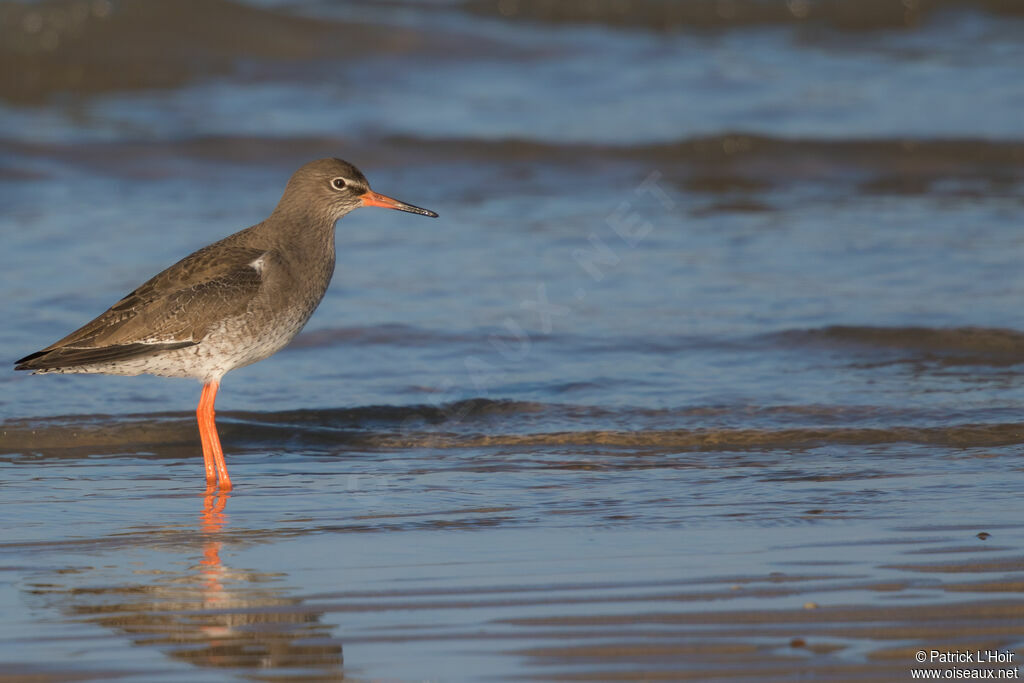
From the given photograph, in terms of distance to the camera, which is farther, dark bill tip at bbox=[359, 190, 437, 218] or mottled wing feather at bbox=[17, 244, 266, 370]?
dark bill tip at bbox=[359, 190, 437, 218]

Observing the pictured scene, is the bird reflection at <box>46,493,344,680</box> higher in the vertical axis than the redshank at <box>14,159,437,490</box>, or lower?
lower

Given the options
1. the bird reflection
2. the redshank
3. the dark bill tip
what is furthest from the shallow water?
the dark bill tip

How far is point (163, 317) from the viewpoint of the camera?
7.12m

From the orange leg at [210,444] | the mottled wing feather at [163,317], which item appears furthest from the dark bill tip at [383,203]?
the orange leg at [210,444]

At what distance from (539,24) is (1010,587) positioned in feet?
60.5

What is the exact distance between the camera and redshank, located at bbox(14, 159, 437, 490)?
7.11 meters

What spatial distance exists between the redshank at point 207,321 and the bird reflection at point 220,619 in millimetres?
1669

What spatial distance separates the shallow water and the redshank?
0.52 meters

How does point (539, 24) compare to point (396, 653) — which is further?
point (539, 24)

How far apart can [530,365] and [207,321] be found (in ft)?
9.07

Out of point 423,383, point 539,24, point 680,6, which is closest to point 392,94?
point 539,24

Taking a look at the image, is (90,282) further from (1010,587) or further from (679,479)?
(1010,587)

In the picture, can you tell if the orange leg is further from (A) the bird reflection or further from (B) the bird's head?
(A) the bird reflection

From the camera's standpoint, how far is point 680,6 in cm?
2322
